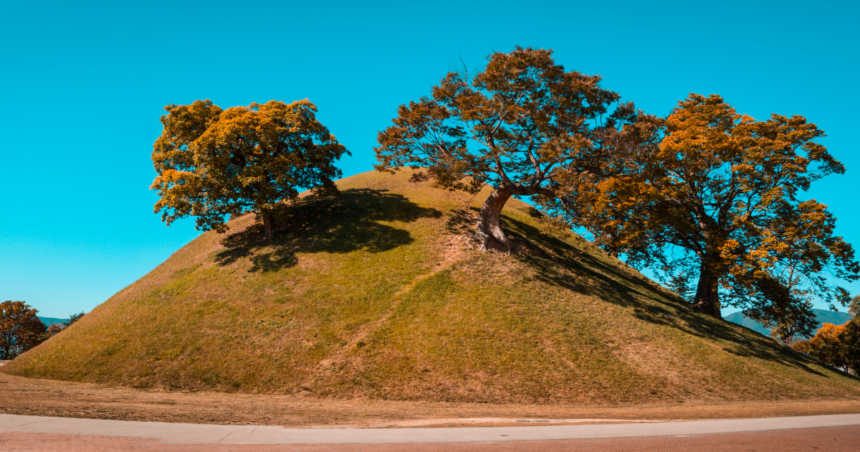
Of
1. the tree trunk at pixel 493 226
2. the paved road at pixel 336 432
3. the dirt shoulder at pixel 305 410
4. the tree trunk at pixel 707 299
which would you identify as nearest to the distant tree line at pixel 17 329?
the dirt shoulder at pixel 305 410

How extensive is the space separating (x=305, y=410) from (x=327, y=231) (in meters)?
20.2

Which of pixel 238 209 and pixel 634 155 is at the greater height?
pixel 634 155

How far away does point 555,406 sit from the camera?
635 inches

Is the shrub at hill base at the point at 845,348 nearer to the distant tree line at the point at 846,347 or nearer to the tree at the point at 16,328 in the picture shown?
the distant tree line at the point at 846,347

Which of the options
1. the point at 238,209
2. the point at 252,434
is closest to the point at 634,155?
the point at 252,434

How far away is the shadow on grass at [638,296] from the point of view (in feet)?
82.6

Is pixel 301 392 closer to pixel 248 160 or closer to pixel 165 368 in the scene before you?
pixel 165 368

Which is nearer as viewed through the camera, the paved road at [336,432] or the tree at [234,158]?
the paved road at [336,432]

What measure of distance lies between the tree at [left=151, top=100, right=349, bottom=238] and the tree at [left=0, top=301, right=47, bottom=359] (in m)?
41.0

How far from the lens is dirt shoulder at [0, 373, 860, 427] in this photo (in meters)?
10.4

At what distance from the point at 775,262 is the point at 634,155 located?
9264mm

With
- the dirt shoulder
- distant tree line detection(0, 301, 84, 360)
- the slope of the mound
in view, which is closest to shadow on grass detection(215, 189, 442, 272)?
the slope of the mound

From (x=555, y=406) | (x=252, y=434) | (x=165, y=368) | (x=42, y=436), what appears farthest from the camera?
(x=165, y=368)

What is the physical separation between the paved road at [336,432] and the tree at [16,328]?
60.5m
